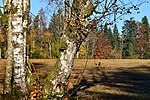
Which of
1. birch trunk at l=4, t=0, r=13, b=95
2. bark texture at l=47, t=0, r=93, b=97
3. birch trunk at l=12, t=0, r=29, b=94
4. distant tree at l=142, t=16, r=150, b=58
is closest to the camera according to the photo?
birch trunk at l=4, t=0, r=13, b=95

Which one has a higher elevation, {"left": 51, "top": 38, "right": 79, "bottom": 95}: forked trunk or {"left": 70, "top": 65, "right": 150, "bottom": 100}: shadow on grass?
{"left": 51, "top": 38, "right": 79, "bottom": 95}: forked trunk

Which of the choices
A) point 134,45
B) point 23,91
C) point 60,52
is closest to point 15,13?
point 23,91

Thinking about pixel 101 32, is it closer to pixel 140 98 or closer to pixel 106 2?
pixel 106 2

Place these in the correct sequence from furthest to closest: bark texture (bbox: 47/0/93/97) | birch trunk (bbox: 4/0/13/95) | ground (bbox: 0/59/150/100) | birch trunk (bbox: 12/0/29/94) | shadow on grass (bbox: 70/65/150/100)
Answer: shadow on grass (bbox: 70/65/150/100)
ground (bbox: 0/59/150/100)
bark texture (bbox: 47/0/93/97)
birch trunk (bbox: 12/0/29/94)
birch trunk (bbox: 4/0/13/95)

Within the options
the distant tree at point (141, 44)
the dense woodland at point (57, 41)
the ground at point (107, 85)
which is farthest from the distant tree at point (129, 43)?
the dense woodland at point (57, 41)

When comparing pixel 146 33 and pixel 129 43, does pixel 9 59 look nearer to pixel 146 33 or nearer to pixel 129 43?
pixel 146 33

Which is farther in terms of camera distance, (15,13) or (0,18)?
(15,13)

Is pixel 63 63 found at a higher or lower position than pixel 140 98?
higher

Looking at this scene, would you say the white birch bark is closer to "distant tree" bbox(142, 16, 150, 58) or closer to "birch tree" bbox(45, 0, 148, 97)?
"birch tree" bbox(45, 0, 148, 97)

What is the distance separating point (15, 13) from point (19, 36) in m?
0.42

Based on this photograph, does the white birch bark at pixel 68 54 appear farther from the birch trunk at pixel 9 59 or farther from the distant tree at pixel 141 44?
the distant tree at pixel 141 44

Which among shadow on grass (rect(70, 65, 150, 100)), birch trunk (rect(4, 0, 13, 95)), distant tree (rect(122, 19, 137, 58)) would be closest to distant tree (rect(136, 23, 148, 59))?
distant tree (rect(122, 19, 137, 58))

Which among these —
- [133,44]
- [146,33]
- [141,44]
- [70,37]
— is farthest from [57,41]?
[133,44]

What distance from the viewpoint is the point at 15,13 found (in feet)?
21.9
